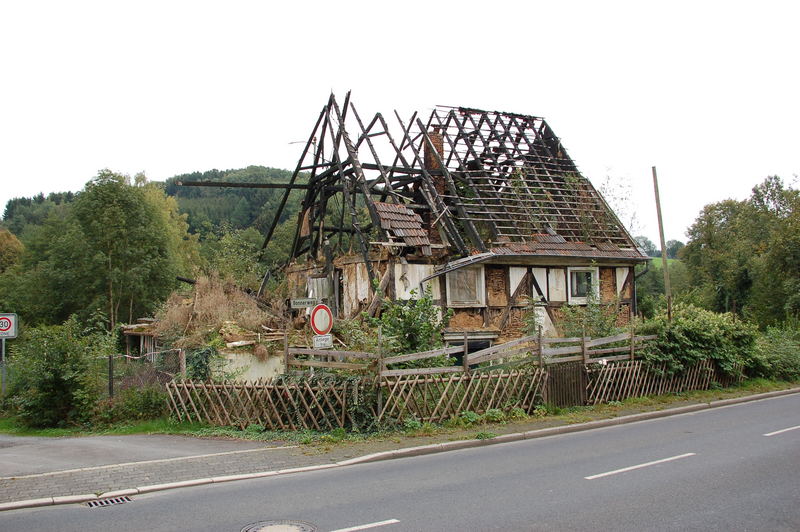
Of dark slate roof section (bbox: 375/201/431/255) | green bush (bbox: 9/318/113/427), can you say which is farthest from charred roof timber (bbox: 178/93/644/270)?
green bush (bbox: 9/318/113/427)

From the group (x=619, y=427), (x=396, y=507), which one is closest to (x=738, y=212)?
(x=619, y=427)

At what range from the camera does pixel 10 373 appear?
20000mm

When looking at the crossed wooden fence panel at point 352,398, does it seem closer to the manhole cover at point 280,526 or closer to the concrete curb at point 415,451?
the concrete curb at point 415,451

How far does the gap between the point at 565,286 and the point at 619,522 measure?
16553 mm

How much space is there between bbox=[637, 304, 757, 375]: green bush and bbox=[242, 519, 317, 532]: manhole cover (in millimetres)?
13407

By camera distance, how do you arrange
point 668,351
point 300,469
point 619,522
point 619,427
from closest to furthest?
point 619,522 < point 300,469 < point 619,427 < point 668,351

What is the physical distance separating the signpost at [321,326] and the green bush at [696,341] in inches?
374

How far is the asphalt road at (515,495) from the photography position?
23.1 feet

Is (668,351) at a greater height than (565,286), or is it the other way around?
→ (565,286)

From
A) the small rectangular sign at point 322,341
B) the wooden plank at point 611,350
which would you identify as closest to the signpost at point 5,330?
the small rectangular sign at point 322,341

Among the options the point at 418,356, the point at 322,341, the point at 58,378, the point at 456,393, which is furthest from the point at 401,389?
the point at 58,378

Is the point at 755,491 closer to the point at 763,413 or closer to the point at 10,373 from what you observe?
the point at 763,413

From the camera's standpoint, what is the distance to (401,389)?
1288cm

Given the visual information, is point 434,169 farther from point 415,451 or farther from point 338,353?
point 415,451
